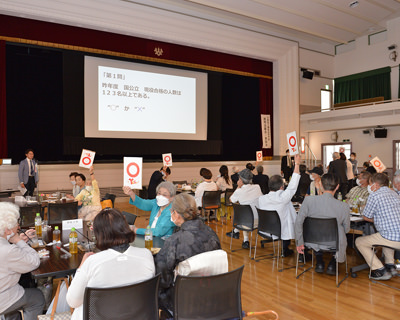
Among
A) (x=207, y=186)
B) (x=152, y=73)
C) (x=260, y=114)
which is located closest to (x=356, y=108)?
(x=260, y=114)

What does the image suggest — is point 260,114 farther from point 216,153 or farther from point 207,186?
point 207,186

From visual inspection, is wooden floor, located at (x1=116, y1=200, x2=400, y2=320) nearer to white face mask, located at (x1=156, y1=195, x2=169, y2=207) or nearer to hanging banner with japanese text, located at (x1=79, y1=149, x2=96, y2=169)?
white face mask, located at (x1=156, y1=195, x2=169, y2=207)

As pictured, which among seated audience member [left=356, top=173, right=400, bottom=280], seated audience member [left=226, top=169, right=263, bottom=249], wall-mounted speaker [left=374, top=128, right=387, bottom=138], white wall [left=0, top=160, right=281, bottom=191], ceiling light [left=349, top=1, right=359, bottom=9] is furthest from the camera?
wall-mounted speaker [left=374, top=128, right=387, bottom=138]

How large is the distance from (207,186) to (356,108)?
9.44 m

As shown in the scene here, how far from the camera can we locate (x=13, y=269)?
2295 millimetres

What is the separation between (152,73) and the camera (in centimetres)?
1120

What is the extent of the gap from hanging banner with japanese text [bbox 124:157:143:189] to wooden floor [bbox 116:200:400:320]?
5.66ft

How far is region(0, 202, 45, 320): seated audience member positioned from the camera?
89.4 inches

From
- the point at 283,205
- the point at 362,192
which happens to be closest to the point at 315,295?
the point at 283,205

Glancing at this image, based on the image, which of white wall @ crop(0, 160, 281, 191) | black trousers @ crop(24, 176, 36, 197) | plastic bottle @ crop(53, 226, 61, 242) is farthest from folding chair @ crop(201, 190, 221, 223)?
black trousers @ crop(24, 176, 36, 197)

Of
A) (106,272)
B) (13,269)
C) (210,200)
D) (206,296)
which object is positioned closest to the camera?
(106,272)

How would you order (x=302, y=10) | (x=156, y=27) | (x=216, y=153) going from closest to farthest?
(x=156, y=27), (x=302, y=10), (x=216, y=153)

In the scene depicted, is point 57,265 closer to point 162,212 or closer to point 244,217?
point 162,212

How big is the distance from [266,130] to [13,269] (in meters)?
12.5
